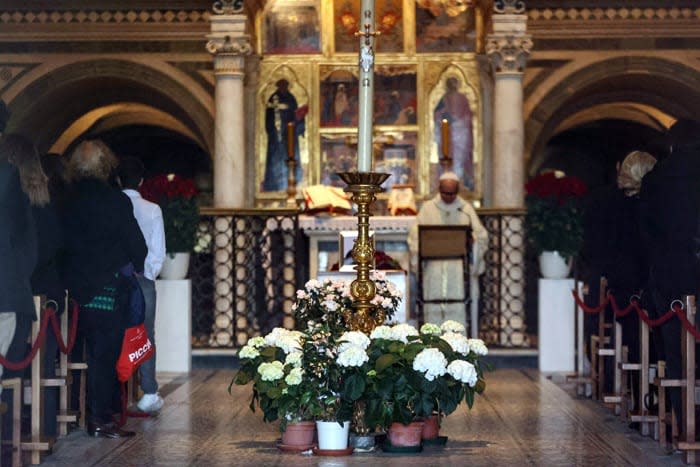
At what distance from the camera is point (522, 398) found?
11.4 metres

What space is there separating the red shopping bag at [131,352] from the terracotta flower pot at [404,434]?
6.55ft

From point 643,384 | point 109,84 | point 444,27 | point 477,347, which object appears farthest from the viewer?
point 109,84

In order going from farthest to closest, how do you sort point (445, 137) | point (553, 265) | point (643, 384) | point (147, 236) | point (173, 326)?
point (445, 137), point (553, 265), point (173, 326), point (147, 236), point (643, 384)

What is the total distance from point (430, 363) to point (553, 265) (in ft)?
20.1

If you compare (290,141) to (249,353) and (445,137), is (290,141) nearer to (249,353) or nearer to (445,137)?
(445,137)

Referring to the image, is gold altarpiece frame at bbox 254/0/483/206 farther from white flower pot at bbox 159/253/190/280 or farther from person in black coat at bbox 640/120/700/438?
person in black coat at bbox 640/120/700/438

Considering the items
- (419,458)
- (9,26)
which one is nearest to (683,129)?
(419,458)

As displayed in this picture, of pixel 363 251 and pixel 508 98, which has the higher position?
pixel 508 98

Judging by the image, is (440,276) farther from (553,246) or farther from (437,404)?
(437,404)

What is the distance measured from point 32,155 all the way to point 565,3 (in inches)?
405

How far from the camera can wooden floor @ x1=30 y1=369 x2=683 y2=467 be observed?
820 cm

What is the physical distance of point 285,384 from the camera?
320 inches

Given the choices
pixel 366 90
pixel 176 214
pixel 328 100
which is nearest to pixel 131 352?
pixel 366 90

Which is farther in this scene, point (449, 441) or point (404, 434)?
point (449, 441)
